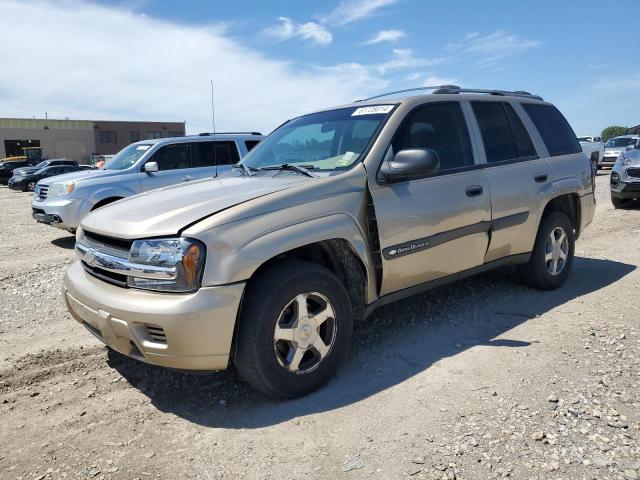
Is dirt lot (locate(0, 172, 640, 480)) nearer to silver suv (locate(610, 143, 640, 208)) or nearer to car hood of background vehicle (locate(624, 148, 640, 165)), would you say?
silver suv (locate(610, 143, 640, 208))

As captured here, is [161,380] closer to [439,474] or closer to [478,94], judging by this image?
[439,474]

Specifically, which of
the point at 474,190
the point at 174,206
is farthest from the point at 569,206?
the point at 174,206

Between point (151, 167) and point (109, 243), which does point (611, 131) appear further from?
point (109, 243)

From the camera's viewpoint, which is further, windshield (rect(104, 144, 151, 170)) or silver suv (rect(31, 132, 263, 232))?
windshield (rect(104, 144, 151, 170))

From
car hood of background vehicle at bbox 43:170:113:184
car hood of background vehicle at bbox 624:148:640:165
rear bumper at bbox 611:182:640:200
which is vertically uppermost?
car hood of background vehicle at bbox 624:148:640:165

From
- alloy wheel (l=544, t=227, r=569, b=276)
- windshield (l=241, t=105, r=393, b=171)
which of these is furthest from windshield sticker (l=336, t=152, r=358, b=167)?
alloy wheel (l=544, t=227, r=569, b=276)

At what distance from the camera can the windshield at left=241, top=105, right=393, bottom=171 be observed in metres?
3.66

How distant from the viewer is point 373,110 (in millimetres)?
3881

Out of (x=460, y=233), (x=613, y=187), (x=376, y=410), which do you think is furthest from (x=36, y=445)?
(x=613, y=187)

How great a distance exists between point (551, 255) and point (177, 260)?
12.6 feet

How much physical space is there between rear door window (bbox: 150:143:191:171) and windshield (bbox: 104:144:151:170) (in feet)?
0.85

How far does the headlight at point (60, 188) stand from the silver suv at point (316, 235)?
5046 mm

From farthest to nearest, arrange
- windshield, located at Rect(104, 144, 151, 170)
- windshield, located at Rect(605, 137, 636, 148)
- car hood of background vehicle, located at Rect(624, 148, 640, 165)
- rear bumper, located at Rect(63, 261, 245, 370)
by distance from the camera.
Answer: windshield, located at Rect(605, 137, 636, 148) → car hood of background vehicle, located at Rect(624, 148, 640, 165) → windshield, located at Rect(104, 144, 151, 170) → rear bumper, located at Rect(63, 261, 245, 370)

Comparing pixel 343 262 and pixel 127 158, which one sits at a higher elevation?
pixel 127 158
